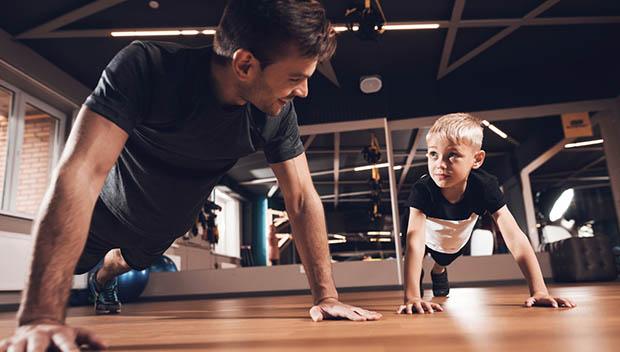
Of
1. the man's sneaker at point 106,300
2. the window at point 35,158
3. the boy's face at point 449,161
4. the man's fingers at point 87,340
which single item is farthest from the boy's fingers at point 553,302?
the window at point 35,158

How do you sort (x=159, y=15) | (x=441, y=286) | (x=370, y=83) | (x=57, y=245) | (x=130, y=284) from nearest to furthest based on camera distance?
(x=57, y=245) < (x=441, y=286) < (x=130, y=284) < (x=159, y=15) < (x=370, y=83)

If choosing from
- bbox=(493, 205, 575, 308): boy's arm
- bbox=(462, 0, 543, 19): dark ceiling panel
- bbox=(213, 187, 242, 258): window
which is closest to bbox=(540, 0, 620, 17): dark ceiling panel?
bbox=(462, 0, 543, 19): dark ceiling panel

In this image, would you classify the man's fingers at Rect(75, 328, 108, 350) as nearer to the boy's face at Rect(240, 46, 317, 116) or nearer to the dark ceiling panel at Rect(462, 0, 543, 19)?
the boy's face at Rect(240, 46, 317, 116)

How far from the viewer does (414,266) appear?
1.70 metres

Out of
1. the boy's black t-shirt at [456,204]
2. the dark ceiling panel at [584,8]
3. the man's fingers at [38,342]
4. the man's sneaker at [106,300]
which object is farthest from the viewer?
the dark ceiling panel at [584,8]

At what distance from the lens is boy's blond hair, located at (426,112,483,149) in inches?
75.5

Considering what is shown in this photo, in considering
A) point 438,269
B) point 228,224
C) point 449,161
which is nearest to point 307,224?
point 449,161

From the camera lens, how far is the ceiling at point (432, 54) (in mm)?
4199

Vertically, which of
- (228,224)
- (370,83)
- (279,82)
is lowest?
(279,82)

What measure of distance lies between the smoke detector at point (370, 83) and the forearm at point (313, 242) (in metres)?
4.01

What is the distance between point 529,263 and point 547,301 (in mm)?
226

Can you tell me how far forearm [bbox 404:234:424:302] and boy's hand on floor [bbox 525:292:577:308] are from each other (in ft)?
1.26

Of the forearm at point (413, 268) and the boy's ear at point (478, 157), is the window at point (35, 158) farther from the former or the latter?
the boy's ear at point (478, 157)

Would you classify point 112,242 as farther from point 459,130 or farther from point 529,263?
point 529,263
